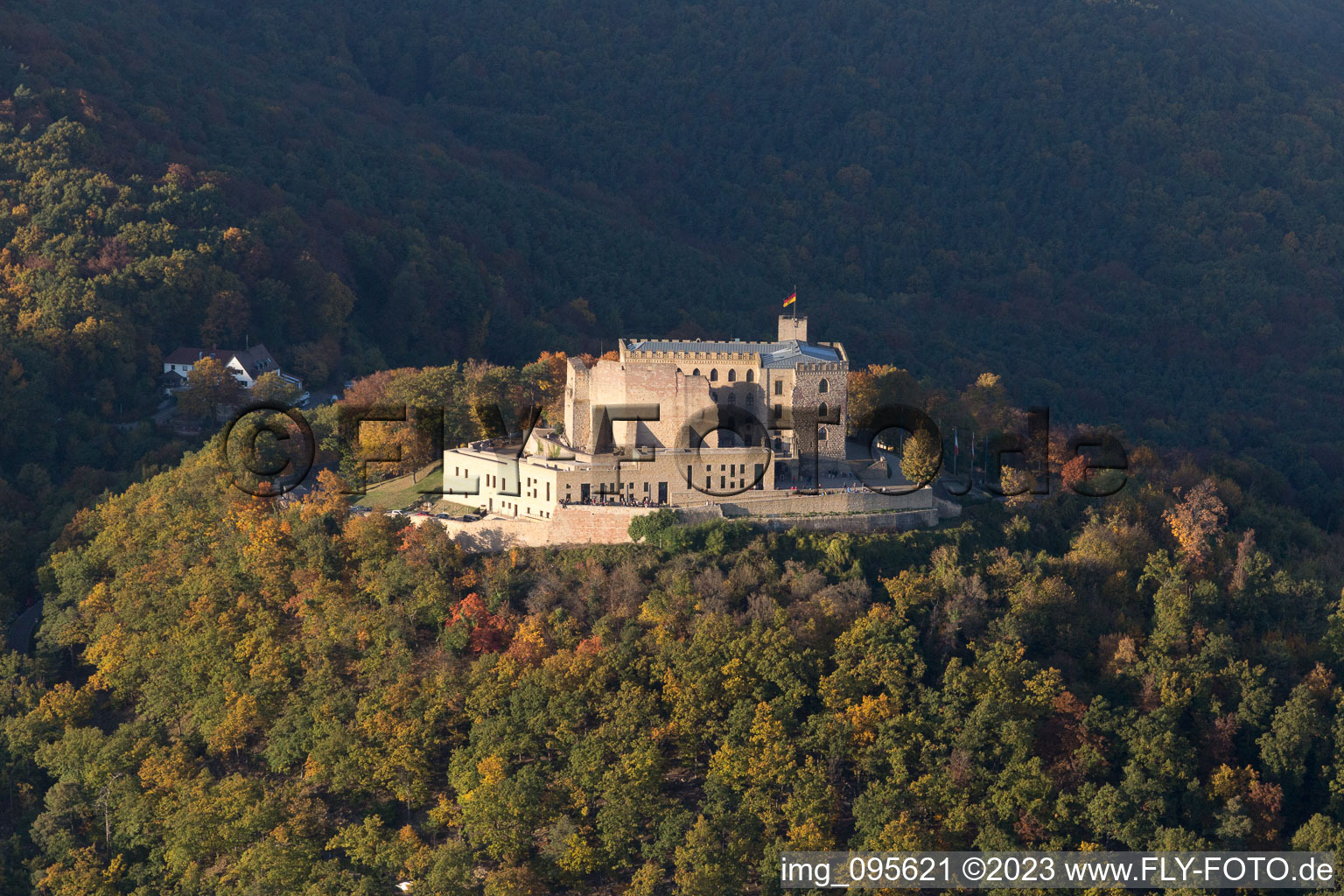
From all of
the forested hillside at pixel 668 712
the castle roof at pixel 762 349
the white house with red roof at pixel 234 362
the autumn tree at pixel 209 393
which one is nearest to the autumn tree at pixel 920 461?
the forested hillside at pixel 668 712

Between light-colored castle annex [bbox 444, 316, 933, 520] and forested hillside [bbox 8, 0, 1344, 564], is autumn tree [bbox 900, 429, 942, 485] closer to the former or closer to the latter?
light-colored castle annex [bbox 444, 316, 933, 520]

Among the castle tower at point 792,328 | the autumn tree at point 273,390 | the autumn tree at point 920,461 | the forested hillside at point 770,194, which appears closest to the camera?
the autumn tree at point 920,461

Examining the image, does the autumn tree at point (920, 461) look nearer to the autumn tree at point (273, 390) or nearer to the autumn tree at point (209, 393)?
the autumn tree at point (273, 390)

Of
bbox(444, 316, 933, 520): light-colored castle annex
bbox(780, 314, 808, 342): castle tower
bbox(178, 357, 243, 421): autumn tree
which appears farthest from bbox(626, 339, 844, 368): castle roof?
bbox(178, 357, 243, 421): autumn tree

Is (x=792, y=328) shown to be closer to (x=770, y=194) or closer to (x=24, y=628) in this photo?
(x=24, y=628)

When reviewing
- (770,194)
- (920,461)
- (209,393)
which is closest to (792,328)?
(920,461)
